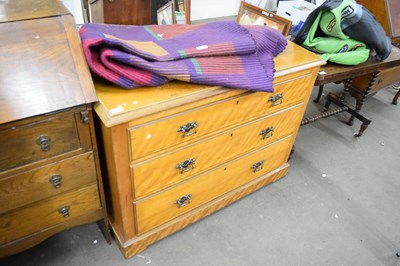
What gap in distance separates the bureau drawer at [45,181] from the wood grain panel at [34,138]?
2.2 inches

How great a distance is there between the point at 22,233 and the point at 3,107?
0.59 meters

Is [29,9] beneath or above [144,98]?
above

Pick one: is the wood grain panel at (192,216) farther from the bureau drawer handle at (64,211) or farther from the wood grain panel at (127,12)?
the wood grain panel at (127,12)

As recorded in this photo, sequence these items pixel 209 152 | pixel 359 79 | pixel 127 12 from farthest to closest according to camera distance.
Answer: pixel 359 79
pixel 127 12
pixel 209 152

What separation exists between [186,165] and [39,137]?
629 millimetres

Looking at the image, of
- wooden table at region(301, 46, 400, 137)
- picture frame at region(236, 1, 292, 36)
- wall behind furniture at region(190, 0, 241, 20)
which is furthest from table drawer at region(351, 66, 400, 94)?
wall behind furniture at region(190, 0, 241, 20)

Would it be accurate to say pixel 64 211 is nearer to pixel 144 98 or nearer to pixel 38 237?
pixel 38 237

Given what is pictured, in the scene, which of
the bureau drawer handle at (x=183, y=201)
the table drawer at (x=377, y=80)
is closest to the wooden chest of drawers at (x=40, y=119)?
the bureau drawer handle at (x=183, y=201)

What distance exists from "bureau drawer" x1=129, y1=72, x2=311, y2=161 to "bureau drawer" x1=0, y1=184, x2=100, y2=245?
0.30 m

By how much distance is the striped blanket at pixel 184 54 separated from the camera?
109cm

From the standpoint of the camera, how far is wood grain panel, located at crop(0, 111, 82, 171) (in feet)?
3.23

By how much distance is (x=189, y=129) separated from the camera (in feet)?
4.28

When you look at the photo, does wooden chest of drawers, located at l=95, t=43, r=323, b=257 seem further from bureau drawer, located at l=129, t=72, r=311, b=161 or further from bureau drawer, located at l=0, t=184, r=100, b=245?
bureau drawer, located at l=0, t=184, r=100, b=245

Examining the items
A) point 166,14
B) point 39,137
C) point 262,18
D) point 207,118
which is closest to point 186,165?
point 207,118
